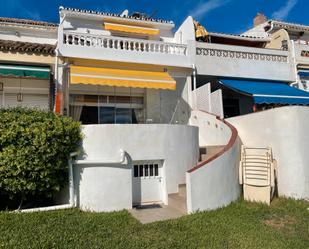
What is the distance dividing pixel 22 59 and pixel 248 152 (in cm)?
1627

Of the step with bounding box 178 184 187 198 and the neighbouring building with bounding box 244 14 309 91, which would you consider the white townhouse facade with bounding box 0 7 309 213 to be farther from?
the neighbouring building with bounding box 244 14 309 91

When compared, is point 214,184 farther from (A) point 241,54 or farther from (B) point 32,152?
(A) point 241,54

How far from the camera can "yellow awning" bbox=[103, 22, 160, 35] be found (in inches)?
965

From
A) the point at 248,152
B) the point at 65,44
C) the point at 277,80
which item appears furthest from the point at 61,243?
the point at 277,80

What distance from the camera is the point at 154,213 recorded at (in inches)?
545

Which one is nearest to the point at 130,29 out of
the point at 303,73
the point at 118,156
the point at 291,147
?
the point at 118,156

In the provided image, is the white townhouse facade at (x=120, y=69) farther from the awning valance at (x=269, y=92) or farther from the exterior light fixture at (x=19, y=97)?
the awning valance at (x=269, y=92)

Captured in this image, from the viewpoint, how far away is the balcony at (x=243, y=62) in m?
24.1

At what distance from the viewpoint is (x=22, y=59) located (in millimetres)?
19906

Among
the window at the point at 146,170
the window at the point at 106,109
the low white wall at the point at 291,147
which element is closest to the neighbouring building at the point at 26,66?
the window at the point at 106,109

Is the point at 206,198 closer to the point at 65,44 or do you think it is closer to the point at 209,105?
the point at 209,105

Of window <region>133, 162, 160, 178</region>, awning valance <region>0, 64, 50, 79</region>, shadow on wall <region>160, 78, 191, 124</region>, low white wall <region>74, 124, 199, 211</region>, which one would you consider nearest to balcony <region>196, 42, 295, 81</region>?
shadow on wall <region>160, 78, 191, 124</region>

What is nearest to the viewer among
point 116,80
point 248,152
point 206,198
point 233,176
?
point 206,198

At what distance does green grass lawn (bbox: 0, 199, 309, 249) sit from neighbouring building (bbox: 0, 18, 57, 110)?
32.7 ft
